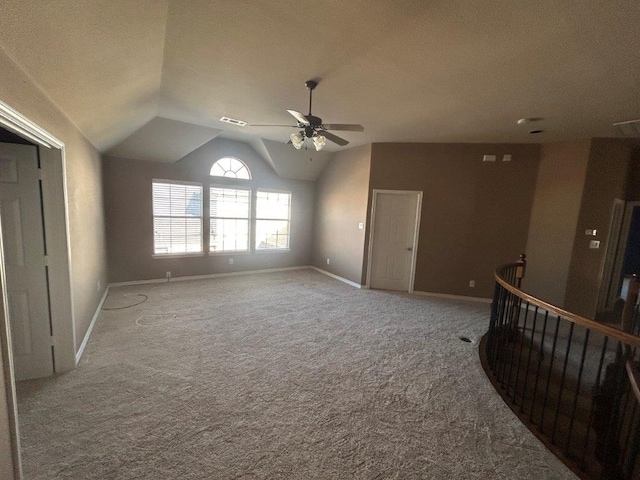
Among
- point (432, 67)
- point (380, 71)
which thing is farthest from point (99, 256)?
point (432, 67)

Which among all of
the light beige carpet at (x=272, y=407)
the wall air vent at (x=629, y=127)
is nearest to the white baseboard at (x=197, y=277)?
the light beige carpet at (x=272, y=407)

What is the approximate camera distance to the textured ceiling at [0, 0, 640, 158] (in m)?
1.69

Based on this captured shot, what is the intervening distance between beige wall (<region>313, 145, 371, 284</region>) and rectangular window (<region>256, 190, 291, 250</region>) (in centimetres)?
84

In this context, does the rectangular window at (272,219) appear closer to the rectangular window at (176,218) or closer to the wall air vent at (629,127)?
the rectangular window at (176,218)

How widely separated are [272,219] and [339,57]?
4.61 meters

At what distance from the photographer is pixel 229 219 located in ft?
19.8

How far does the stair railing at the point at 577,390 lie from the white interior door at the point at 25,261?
4.07 meters

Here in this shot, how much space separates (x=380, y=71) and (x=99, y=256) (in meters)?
4.68

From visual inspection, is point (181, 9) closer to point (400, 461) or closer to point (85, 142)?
point (85, 142)

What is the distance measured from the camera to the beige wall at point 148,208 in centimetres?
478

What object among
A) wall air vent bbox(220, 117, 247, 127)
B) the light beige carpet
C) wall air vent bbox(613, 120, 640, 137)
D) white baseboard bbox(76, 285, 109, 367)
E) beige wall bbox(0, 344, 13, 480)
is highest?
wall air vent bbox(220, 117, 247, 127)

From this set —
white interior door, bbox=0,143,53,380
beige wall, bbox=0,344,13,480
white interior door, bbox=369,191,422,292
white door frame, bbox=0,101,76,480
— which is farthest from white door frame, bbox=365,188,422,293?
beige wall, bbox=0,344,13,480

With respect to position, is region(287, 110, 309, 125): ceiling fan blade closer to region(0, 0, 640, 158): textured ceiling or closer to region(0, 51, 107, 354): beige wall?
region(0, 0, 640, 158): textured ceiling

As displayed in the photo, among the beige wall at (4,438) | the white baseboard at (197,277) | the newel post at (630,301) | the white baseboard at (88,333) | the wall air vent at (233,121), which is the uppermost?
the wall air vent at (233,121)
